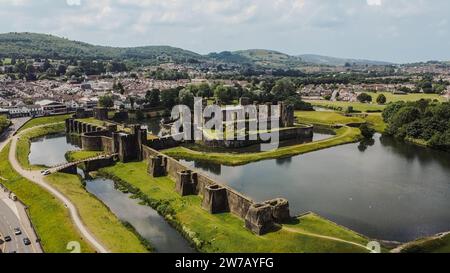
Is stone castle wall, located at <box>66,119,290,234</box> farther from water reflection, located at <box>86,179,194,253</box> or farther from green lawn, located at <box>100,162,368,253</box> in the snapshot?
water reflection, located at <box>86,179,194,253</box>

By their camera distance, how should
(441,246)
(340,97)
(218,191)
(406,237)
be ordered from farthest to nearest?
1. (340,97)
2. (218,191)
3. (406,237)
4. (441,246)

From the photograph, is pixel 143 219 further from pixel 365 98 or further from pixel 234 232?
pixel 365 98

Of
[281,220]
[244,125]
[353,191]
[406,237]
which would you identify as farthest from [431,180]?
[244,125]

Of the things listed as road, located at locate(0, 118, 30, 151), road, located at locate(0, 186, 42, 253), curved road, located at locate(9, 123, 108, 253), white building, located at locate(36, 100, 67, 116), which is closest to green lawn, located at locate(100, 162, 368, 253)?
curved road, located at locate(9, 123, 108, 253)

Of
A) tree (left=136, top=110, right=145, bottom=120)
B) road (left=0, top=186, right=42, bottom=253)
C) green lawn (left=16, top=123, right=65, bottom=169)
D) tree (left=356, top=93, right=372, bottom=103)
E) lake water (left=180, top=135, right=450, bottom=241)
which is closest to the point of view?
road (left=0, top=186, right=42, bottom=253)

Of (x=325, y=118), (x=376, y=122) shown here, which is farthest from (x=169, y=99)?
(x=376, y=122)
